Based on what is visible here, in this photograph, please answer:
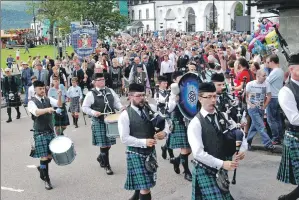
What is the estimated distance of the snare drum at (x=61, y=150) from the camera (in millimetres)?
6781

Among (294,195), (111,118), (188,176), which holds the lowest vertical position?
(188,176)

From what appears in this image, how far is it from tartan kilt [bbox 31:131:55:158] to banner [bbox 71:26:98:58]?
374 inches

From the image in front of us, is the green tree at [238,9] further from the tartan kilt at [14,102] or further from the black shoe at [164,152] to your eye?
the black shoe at [164,152]

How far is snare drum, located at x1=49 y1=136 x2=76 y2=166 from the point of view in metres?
6.78

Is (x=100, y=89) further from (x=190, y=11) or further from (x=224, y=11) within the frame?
(x=190, y=11)

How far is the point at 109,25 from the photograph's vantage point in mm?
28969

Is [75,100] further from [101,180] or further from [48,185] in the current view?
[48,185]

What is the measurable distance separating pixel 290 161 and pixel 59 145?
3.50 m

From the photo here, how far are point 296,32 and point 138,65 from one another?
6301 millimetres

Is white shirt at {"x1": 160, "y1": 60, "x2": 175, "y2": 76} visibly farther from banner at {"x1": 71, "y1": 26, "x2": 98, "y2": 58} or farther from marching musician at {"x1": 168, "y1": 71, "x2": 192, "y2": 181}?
marching musician at {"x1": 168, "y1": 71, "x2": 192, "y2": 181}

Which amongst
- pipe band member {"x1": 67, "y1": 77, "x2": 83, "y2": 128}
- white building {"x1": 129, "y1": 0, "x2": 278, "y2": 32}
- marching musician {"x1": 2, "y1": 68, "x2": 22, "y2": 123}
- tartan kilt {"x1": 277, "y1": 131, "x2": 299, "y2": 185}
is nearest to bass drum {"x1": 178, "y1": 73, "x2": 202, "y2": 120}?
tartan kilt {"x1": 277, "y1": 131, "x2": 299, "y2": 185}

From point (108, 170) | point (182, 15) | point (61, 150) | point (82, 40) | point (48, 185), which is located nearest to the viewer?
point (61, 150)

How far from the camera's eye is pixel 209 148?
4.22 m

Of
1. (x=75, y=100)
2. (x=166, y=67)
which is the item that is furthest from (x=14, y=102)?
(x=166, y=67)
